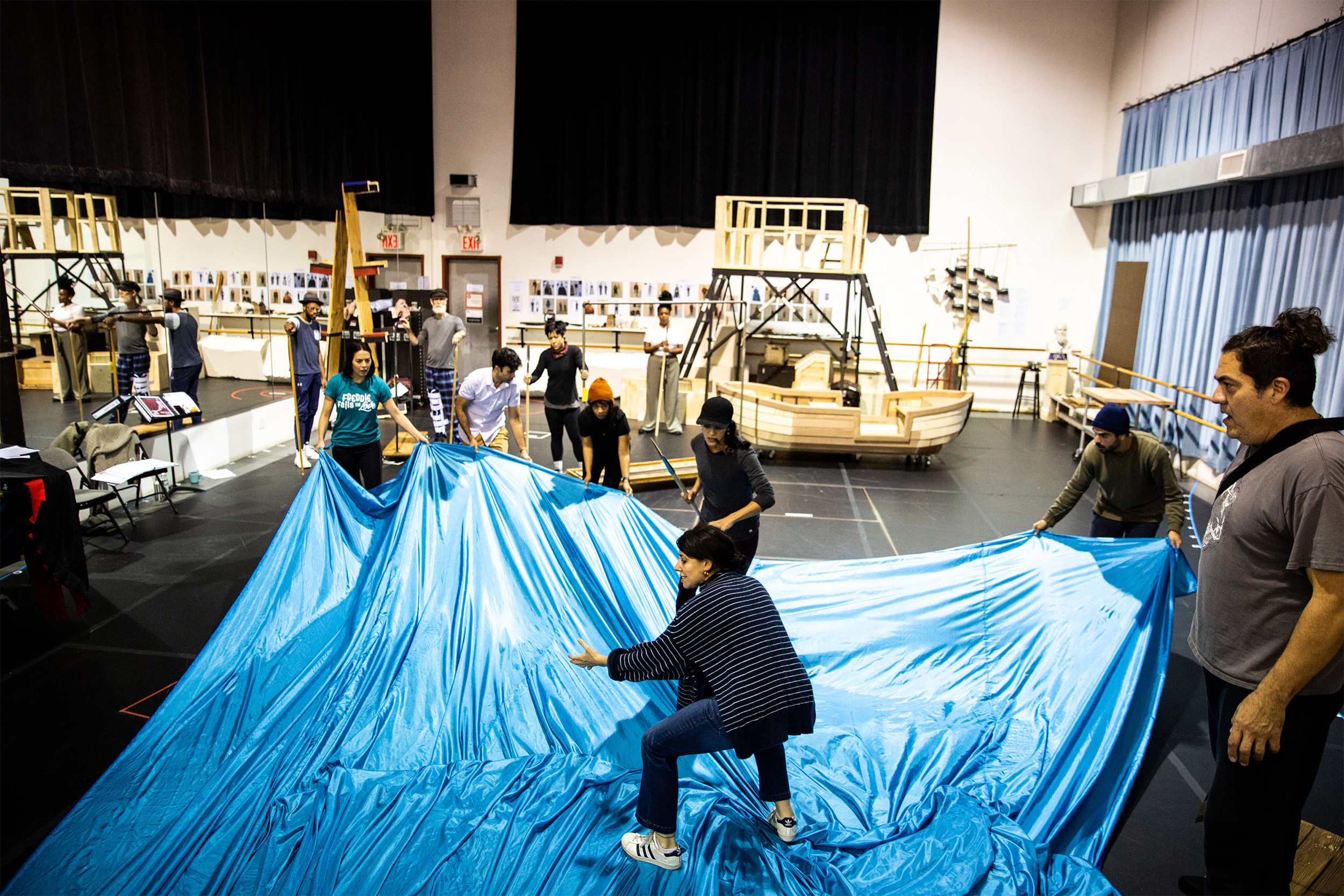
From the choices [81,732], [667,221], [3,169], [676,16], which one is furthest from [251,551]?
[676,16]

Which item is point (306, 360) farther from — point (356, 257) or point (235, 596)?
point (235, 596)

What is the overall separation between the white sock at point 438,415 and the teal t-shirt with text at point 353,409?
213 centimetres

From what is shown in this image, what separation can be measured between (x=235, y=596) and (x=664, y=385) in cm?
573

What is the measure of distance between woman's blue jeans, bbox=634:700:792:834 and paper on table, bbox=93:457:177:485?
16.4 ft

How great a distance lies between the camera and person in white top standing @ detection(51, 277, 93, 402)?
6102 millimetres

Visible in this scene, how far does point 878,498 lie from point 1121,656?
4.19 metres

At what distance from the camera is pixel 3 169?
5.46 metres

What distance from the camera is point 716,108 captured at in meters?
12.6

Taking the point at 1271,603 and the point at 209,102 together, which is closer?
the point at 1271,603

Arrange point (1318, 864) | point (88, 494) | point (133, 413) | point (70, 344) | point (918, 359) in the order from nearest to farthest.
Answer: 1. point (1318, 864)
2. point (88, 494)
3. point (70, 344)
4. point (133, 413)
5. point (918, 359)

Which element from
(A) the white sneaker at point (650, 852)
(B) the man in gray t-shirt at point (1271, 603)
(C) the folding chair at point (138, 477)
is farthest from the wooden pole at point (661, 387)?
(B) the man in gray t-shirt at point (1271, 603)

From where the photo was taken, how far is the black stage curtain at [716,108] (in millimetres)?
12219

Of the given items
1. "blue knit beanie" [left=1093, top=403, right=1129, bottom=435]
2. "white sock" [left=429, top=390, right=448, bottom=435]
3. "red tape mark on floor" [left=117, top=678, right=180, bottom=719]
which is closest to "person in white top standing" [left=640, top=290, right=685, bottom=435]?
"white sock" [left=429, top=390, right=448, bottom=435]

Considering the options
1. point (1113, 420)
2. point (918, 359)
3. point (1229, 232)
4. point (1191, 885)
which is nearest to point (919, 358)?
point (918, 359)
